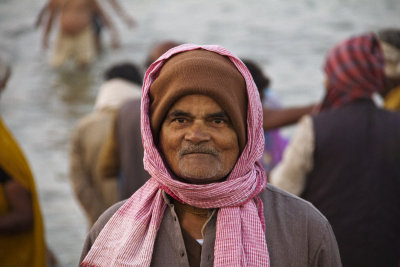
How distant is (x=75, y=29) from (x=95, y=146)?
7461 millimetres

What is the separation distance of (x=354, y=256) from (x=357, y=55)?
1.03m

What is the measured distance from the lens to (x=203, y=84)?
1983 mm

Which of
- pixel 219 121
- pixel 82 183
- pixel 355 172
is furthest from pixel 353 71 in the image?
pixel 82 183

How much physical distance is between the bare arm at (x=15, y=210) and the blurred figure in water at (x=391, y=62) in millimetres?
2296

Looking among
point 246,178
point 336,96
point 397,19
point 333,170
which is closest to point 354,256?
point 333,170

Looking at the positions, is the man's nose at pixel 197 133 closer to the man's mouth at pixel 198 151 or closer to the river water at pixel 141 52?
the man's mouth at pixel 198 151

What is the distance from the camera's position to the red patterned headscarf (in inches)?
124

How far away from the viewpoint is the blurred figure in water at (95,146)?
4.16 meters

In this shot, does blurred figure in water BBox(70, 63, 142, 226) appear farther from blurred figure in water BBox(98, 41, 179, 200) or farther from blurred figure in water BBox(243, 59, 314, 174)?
blurred figure in water BBox(243, 59, 314, 174)

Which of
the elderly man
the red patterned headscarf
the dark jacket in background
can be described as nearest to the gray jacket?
the elderly man

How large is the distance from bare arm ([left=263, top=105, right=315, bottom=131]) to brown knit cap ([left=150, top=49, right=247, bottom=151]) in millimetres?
1620

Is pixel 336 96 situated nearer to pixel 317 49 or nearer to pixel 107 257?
pixel 107 257

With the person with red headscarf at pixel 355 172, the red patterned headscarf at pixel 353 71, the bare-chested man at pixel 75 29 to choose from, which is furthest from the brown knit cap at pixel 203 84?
the bare-chested man at pixel 75 29

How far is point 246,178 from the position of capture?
80.5 inches
